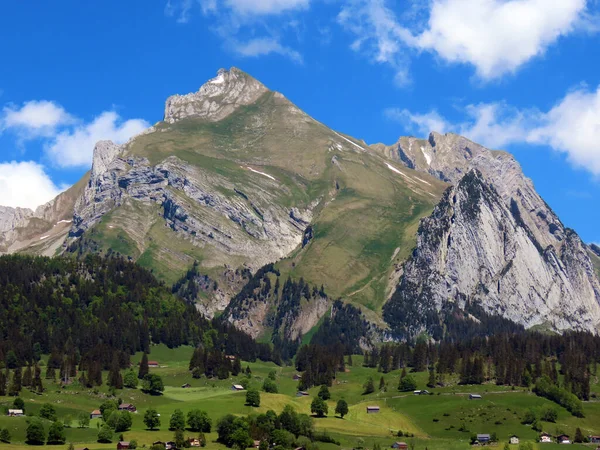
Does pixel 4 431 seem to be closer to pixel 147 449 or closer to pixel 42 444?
pixel 42 444

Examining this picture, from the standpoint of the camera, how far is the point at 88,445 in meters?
199

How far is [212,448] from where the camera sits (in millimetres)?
199875

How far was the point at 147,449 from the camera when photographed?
632 ft

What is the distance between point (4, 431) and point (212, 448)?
145 feet

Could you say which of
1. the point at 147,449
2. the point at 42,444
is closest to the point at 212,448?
the point at 147,449

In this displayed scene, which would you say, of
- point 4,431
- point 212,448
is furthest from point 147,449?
point 4,431

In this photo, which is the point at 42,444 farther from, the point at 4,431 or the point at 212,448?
the point at 212,448

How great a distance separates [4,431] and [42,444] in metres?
8.46

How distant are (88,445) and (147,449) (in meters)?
14.8

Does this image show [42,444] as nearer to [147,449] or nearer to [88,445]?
[88,445]

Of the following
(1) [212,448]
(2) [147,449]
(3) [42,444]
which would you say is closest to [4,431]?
(3) [42,444]

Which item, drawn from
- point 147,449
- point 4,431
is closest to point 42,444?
point 4,431

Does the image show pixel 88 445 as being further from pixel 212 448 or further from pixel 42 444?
pixel 212 448

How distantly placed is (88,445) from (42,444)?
9.89 meters
